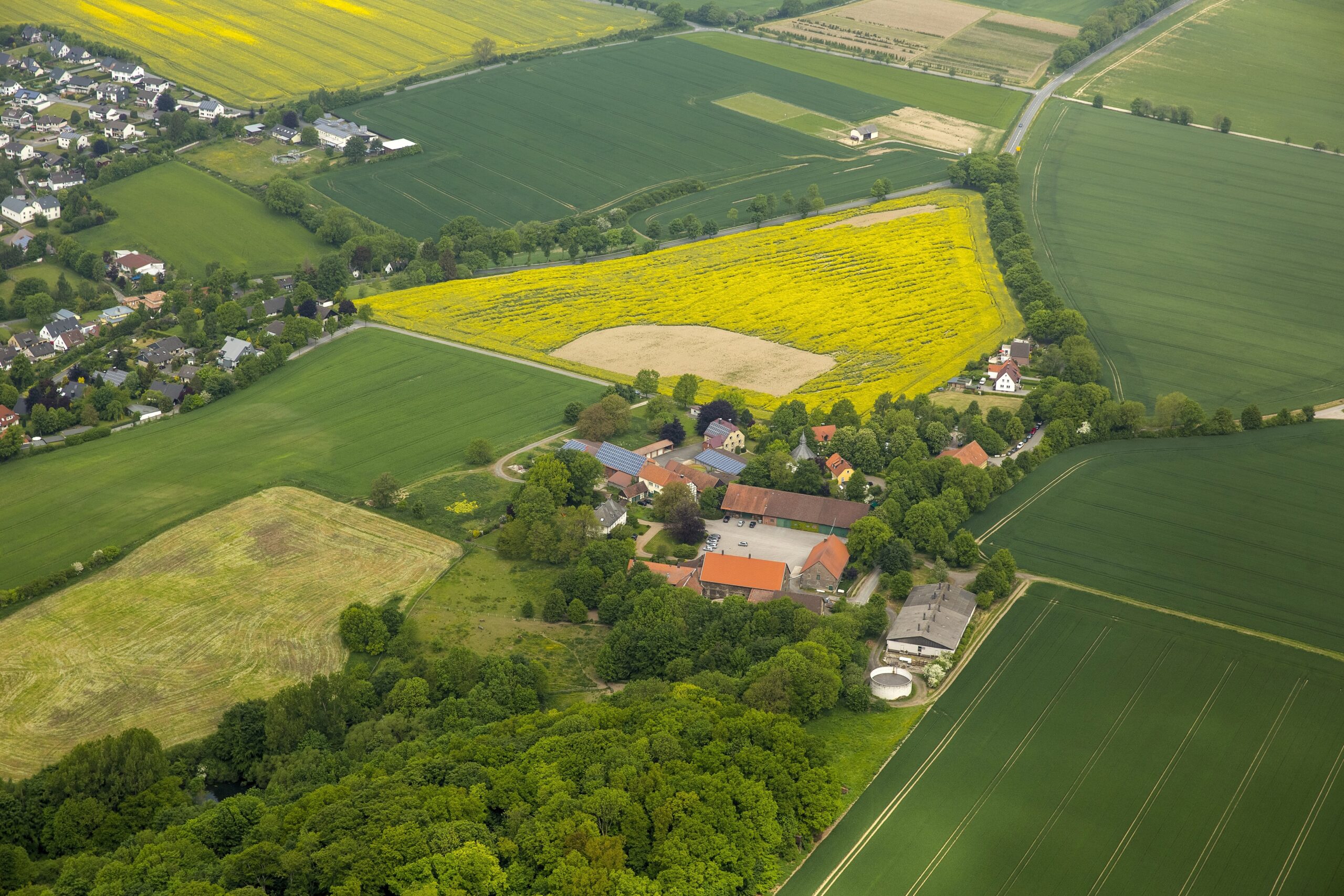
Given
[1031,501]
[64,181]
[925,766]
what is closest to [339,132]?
[64,181]

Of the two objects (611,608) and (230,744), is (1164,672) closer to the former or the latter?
(611,608)

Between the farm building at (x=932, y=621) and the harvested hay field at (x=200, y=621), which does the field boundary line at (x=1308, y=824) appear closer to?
the farm building at (x=932, y=621)

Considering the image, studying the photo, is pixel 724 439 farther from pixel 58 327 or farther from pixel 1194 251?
pixel 58 327

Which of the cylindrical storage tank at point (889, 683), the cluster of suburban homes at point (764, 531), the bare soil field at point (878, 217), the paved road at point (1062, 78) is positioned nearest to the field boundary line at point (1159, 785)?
the cluster of suburban homes at point (764, 531)

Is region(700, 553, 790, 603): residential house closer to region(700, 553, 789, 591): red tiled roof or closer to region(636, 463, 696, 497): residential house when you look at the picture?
region(700, 553, 789, 591): red tiled roof

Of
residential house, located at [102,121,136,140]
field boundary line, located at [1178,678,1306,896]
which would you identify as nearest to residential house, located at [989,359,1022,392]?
field boundary line, located at [1178,678,1306,896]
